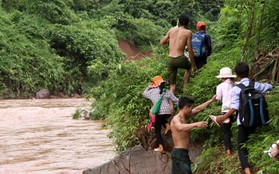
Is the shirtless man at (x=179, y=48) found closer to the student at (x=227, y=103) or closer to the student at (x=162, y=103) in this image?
the student at (x=162, y=103)

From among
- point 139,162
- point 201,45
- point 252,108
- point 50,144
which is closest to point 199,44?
point 201,45

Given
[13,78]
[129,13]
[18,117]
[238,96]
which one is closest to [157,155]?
[238,96]

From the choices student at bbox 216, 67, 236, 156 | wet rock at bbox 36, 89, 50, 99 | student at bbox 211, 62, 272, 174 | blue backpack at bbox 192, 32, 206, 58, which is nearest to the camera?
student at bbox 211, 62, 272, 174

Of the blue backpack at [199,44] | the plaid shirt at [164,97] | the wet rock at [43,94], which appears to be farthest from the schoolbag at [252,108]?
the wet rock at [43,94]

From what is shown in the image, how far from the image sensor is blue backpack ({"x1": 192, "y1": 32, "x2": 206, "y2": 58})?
348 inches

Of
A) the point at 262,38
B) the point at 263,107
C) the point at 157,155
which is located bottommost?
the point at 157,155

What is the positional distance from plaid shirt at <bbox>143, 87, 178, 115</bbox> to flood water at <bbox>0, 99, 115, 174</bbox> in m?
2.55

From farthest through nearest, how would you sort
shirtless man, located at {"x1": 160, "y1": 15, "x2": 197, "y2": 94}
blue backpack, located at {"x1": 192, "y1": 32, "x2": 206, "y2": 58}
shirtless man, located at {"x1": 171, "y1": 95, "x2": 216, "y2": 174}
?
blue backpack, located at {"x1": 192, "y1": 32, "x2": 206, "y2": 58} → shirtless man, located at {"x1": 160, "y1": 15, "x2": 197, "y2": 94} → shirtless man, located at {"x1": 171, "y1": 95, "x2": 216, "y2": 174}

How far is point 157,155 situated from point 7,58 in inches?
961

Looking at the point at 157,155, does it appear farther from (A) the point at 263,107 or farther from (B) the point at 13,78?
(B) the point at 13,78

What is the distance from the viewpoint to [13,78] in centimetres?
3023

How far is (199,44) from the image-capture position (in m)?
8.81

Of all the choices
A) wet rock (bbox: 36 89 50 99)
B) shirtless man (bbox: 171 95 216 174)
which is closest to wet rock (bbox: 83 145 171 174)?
shirtless man (bbox: 171 95 216 174)

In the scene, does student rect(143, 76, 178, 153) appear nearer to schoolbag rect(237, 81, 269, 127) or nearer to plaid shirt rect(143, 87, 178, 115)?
plaid shirt rect(143, 87, 178, 115)
